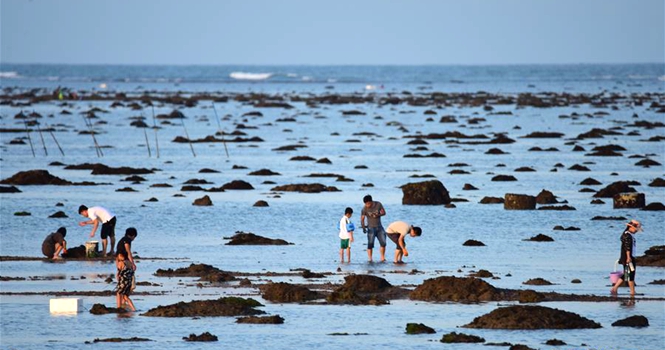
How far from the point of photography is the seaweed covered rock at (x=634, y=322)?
2462cm

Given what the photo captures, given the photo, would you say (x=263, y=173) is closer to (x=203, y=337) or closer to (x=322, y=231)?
(x=322, y=231)

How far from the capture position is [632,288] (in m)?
28.1

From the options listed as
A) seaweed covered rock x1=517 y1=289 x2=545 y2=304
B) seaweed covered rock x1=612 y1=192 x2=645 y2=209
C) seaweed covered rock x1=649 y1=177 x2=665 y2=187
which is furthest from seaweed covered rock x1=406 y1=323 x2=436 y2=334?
seaweed covered rock x1=649 y1=177 x2=665 y2=187

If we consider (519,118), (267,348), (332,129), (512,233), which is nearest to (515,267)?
(512,233)

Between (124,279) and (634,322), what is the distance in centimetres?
942

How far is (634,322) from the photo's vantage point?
971 inches

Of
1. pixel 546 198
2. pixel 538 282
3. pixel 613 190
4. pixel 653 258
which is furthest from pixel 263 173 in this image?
pixel 538 282

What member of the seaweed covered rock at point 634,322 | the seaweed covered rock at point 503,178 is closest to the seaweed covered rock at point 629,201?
the seaweed covered rock at point 503,178

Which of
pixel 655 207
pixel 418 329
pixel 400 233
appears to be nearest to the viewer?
pixel 418 329

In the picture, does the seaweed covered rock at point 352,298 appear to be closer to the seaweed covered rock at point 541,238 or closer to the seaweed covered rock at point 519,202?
the seaweed covered rock at point 541,238

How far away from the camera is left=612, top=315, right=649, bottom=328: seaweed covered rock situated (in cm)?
2462

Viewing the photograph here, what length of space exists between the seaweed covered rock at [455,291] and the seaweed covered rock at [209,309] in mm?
3804

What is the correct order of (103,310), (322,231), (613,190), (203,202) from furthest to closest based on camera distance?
(613,190), (203,202), (322,231), (103,310)

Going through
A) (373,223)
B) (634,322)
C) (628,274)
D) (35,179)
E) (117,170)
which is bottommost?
(634,322)
